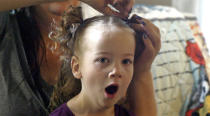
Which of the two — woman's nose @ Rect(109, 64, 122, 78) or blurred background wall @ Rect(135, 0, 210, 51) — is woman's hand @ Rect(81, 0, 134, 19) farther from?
blurred background wall @ Rect(135, 0, 210, 51)

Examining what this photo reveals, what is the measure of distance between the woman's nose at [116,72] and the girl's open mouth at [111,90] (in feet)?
0.06

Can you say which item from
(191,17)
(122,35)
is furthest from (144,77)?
(191,17)

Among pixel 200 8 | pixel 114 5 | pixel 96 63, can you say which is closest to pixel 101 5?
pixel 114 5

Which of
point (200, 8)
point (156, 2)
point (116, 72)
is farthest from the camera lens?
point (200, 8)

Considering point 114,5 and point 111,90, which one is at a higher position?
point 114,5

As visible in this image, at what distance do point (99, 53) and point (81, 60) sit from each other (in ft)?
0.14

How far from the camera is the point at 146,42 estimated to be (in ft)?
1.84

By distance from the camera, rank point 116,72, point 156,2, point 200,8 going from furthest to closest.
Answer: point 200,8
point 156,2
point 116,72

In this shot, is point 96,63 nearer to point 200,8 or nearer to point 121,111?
point 121,111

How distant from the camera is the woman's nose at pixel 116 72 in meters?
0.48

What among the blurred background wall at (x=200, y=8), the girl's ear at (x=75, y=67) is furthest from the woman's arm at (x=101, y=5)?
the blurred background wall at (x=200, y=8)

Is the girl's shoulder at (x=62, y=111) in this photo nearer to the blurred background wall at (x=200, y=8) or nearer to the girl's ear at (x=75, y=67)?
the girl's ear at (x=75, y=67)

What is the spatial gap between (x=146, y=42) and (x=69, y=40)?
153 mm

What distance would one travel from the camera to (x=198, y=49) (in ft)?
2.75
